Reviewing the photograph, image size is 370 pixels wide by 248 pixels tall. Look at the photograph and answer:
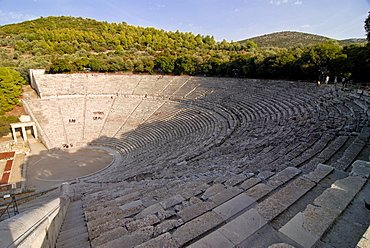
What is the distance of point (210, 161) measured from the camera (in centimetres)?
962

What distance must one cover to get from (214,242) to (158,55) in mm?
50117

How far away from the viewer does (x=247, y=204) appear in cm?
342

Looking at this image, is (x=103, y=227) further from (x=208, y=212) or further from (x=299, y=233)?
(x=299, y=233)

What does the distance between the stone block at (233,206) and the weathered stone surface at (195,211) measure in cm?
20

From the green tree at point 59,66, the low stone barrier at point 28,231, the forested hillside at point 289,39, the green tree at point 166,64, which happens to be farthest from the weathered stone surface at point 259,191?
the forested hillside at point 289,39

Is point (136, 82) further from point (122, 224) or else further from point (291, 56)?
point (122, 224)

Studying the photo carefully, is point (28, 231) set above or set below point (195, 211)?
above

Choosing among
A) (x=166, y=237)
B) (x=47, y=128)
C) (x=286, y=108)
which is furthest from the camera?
(x=47, y=128)

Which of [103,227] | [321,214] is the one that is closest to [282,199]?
[321,214]

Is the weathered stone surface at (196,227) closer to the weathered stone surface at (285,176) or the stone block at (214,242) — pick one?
the stone block at (214,242)

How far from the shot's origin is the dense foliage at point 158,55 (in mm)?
22078

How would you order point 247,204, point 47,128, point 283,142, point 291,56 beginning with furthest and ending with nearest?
1. point 291,56
2. point 47,128
3. point 283,142
4. point 247,204

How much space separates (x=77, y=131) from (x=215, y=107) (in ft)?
50.9

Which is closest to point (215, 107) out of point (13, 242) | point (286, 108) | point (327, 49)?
point (286, 108)
